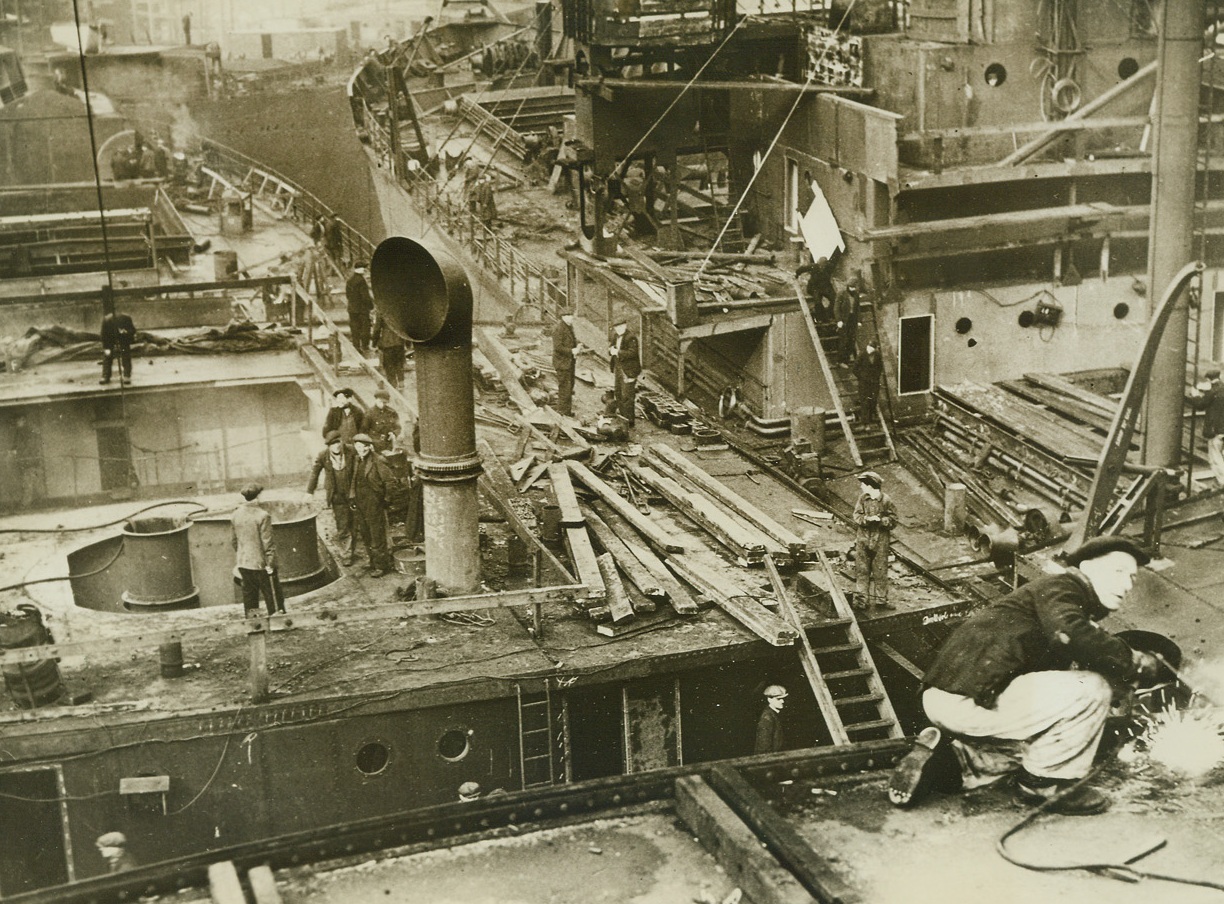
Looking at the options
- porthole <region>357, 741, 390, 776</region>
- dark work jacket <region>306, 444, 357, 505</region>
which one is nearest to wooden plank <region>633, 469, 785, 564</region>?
dark work jacket <region>306, 444, 357, 505</region>

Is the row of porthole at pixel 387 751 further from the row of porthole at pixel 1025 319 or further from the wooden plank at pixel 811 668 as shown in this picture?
the row of porthole at pixel 1025 319

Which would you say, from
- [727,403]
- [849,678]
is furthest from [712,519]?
[727,403]

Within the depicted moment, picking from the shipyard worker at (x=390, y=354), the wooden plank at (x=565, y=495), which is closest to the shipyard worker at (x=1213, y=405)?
the wooden plank at (x=565, y=495)

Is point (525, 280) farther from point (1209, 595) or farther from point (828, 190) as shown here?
point (1209, 595)

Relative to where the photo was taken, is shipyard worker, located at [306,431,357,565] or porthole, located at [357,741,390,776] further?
shipyard worker, located at [306,431,357,565]

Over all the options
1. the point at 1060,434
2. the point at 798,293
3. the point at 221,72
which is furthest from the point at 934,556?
the point at 221,72

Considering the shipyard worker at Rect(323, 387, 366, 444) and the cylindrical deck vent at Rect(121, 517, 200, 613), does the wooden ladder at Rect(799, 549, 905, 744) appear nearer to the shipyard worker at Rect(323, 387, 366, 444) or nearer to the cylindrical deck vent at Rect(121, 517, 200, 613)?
the shipyard worker at Rect(323, 387, 366, 444)

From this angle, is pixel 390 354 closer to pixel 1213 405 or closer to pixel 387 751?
pixel 387 751
